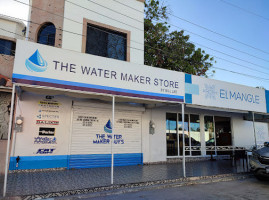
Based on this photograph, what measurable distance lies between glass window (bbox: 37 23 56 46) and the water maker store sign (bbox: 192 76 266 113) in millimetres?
7062

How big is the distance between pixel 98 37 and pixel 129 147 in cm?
588

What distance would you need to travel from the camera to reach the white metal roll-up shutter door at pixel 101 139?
9367mm

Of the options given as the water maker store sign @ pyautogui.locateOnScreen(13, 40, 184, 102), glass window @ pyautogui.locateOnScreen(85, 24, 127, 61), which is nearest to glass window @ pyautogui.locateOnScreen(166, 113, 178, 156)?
the water maker store sign @ pyautogui.locateOnScreen(13, 40, 184, 102)

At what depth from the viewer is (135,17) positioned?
476 inches

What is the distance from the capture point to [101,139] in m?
9.95

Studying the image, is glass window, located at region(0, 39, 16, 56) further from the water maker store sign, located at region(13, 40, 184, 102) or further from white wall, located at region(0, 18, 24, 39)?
the water maker store sign, located at region(13, 40, 184, 102)

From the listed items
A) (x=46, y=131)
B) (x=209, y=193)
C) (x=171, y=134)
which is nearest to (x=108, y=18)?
(x=46, y=131)

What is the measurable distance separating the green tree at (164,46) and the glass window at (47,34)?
25.0 feet

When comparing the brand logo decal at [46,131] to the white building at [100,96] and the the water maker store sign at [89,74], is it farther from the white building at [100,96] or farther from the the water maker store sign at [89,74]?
the the water maker store sign at [89,74]

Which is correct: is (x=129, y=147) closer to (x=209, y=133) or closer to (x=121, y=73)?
(x=121, y=73)

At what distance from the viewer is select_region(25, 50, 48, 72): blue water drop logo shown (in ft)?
20.2

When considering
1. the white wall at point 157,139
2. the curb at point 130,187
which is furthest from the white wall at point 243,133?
the curb at point 130,187

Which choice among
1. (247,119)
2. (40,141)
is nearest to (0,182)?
(40,141)

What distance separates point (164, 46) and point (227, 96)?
8161mm
